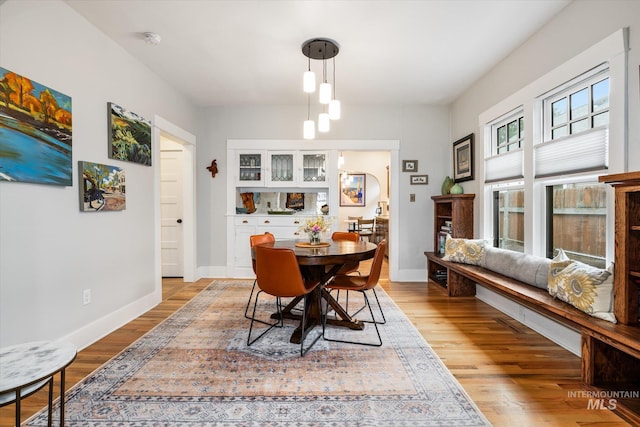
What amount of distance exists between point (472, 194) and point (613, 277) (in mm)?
2186

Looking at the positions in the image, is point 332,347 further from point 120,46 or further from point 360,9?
point 120,46

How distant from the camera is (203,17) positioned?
2643 mm

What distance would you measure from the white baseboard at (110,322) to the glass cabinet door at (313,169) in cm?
260

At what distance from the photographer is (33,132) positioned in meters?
2.11

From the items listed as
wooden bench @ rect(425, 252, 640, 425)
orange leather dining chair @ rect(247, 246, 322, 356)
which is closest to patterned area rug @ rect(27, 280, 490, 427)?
orange leather dining chair @ rect(247, 246, 322, 356)

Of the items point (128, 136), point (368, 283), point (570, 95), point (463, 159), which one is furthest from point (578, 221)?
point (128, 136)

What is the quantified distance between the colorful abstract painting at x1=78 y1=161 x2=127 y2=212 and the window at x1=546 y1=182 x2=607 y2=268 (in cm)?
398

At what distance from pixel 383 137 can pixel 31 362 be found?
15.1 ft

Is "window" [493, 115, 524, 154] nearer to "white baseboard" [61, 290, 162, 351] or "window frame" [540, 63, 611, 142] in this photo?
"window frame" [540, 63, 611, 142]

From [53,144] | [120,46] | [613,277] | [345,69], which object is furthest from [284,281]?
[120,46]

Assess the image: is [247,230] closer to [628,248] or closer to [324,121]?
[324,121]

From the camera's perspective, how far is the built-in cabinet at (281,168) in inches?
196

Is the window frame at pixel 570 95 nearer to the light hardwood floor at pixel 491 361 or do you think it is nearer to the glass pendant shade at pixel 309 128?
the light hardwood floor at pixel 491 361

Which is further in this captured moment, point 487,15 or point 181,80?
point 181,80
